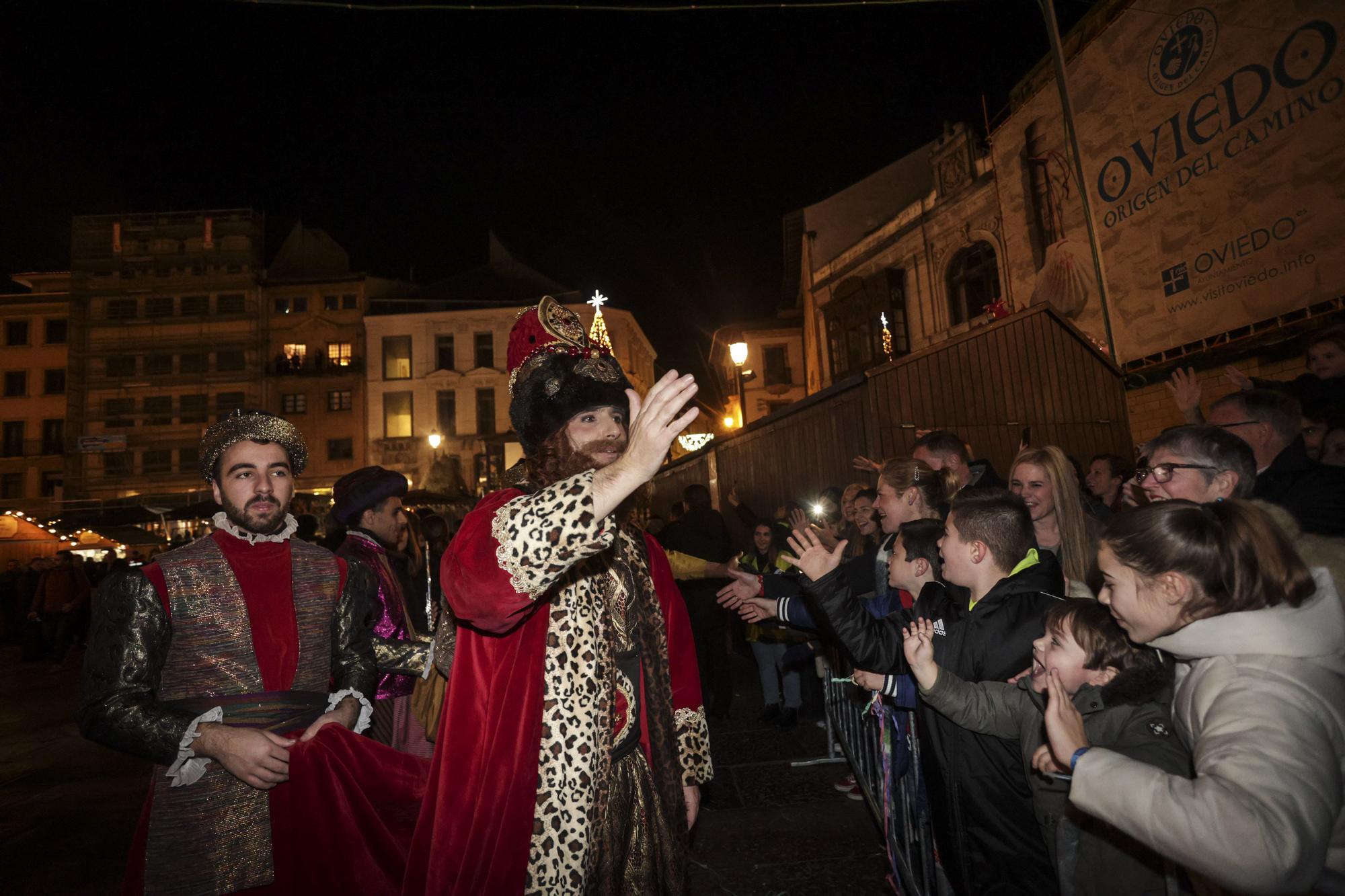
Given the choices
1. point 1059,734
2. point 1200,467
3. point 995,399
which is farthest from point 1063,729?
point 995,399

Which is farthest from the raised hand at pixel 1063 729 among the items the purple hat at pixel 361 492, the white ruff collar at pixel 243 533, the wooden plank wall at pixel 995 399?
the wooden plank wall at pixel 995 399

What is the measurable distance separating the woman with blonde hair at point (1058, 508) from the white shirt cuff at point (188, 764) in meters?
3.62

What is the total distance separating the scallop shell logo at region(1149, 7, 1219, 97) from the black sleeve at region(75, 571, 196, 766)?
1402cm

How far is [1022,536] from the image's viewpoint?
9.56ft

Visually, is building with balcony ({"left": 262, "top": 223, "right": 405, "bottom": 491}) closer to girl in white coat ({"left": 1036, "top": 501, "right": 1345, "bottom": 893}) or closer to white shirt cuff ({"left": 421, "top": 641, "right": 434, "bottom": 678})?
white shirt cuff ({"left": 421, "top": 641, "right": 434, "bottom": 678})

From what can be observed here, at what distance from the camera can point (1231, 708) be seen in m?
1.64

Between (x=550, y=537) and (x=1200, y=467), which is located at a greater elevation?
(x=1200, y=467)

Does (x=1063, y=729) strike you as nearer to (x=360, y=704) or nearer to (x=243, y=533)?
(x=360, y=704)

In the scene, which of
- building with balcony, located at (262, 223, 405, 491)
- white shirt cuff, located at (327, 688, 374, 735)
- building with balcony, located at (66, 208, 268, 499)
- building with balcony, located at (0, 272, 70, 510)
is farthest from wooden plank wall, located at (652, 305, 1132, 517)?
building with balcony, located at (0, 272, 70, 510)

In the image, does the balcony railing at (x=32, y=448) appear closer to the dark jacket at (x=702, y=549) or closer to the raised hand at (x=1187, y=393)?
the dark jacket at (x=702, y=549)

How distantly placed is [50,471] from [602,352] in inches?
2006

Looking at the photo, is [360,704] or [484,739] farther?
[360,704]

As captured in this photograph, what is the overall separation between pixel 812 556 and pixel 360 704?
184 cm

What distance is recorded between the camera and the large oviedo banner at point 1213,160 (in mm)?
8828
